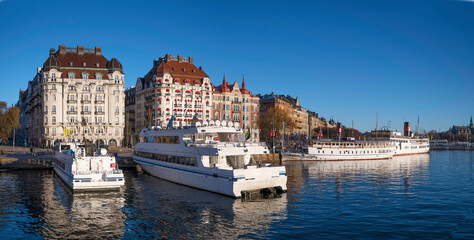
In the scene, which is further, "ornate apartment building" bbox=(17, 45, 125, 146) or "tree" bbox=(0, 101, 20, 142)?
"ornate apartment building" bbox=(17, 45, 125, 146)

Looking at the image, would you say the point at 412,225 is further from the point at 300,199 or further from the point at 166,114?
the point at 166,114

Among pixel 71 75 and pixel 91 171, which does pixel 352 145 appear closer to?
pixel 71 75

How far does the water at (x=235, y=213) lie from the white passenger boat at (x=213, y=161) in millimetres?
1239

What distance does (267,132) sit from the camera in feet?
429

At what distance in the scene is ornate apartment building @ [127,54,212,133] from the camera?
101m

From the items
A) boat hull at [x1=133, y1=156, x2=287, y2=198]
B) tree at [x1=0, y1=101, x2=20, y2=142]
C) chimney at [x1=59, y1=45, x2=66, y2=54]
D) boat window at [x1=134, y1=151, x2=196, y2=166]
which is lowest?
boat hull at [x1=133, y1=156, x2=287, y2=198]

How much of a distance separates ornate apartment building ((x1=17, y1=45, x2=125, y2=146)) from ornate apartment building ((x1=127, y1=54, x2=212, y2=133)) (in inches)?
345

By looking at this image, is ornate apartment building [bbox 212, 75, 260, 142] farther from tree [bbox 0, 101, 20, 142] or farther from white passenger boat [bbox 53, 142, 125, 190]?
white passenger boat [bbox 53, 142, 125, 190]

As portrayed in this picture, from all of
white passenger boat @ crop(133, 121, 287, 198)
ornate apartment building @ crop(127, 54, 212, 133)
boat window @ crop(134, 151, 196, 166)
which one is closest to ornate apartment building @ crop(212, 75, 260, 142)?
ornate apartment building @ crop(127, 54, 212, 133)

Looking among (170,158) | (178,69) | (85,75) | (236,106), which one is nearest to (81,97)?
(85,75)

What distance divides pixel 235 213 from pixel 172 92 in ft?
253

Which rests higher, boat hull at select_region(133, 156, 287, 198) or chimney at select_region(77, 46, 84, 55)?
chimney at select_region(77, 46, 84, 55)

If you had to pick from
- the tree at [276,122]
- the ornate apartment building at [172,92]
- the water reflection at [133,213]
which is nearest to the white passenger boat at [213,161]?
the water reflection at [133,213]

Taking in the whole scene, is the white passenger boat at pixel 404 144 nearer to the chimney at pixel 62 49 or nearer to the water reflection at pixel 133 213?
the chimney at pixel 62 49
